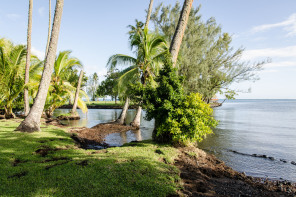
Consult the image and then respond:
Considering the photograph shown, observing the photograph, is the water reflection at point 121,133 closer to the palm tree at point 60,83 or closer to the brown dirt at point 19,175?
the palm tree at point 60,83

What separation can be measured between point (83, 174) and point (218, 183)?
358cm

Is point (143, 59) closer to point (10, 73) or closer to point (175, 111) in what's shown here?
point (175, 111)

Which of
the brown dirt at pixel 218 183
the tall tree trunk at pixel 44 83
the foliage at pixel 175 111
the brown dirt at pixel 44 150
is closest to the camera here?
the brown dirt at pixel 218 183

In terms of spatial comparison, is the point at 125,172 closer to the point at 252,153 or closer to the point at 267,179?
the point at 267,179

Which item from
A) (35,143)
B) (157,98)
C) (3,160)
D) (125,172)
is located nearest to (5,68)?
(35,143)

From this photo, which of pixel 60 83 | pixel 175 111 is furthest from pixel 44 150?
pixel 60 83

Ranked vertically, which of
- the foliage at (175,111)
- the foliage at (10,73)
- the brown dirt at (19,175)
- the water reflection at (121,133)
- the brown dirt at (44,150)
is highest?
the foliage at (10,73)

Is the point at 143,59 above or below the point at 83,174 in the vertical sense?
above

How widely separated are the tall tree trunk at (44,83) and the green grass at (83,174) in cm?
253

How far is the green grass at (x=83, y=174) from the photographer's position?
3.57m

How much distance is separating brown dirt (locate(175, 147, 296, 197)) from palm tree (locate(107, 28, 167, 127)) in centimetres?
677

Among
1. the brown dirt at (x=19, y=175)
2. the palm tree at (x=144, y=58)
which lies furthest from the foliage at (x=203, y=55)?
the brown dirt at (x=19, y=175)

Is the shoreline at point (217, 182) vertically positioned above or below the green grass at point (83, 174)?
below

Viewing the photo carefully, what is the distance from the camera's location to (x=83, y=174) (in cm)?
416
